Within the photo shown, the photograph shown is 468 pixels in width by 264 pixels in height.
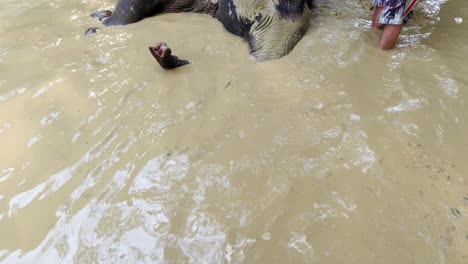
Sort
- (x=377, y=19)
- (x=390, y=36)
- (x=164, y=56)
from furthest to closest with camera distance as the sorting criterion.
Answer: (x=377, y=19)
(x=390, y=36)
(x=164, y=56)

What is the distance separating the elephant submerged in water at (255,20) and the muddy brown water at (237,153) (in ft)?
0.42

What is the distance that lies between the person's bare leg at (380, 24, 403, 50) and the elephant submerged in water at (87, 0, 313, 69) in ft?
2.18

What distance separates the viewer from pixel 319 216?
159 cm

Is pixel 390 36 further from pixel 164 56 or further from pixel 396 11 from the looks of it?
pixel 164 56

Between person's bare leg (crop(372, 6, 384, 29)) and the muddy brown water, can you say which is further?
person's bare leg (crop(372, 6, 384, 29))

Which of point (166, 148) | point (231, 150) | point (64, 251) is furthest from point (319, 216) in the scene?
point (64, 251)

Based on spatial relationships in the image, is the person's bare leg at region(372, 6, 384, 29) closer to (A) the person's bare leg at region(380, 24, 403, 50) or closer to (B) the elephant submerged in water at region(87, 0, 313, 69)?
(A) the person's bare leg at region(380, 24, 403, 50)

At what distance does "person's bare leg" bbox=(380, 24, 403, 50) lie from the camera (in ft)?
9.23

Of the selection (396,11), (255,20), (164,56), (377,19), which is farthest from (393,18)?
(164,56)

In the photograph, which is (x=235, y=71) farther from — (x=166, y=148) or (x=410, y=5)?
(x=410, y=5)

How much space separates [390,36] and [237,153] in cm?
173

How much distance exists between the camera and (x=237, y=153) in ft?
6.29

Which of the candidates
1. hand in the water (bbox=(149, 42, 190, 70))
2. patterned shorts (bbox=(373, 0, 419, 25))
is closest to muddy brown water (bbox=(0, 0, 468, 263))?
hand in the water (bbox=(149, 42, 190, 70))

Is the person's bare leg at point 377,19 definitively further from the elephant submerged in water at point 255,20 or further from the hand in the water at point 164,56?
the hand in the water at point 164,56
